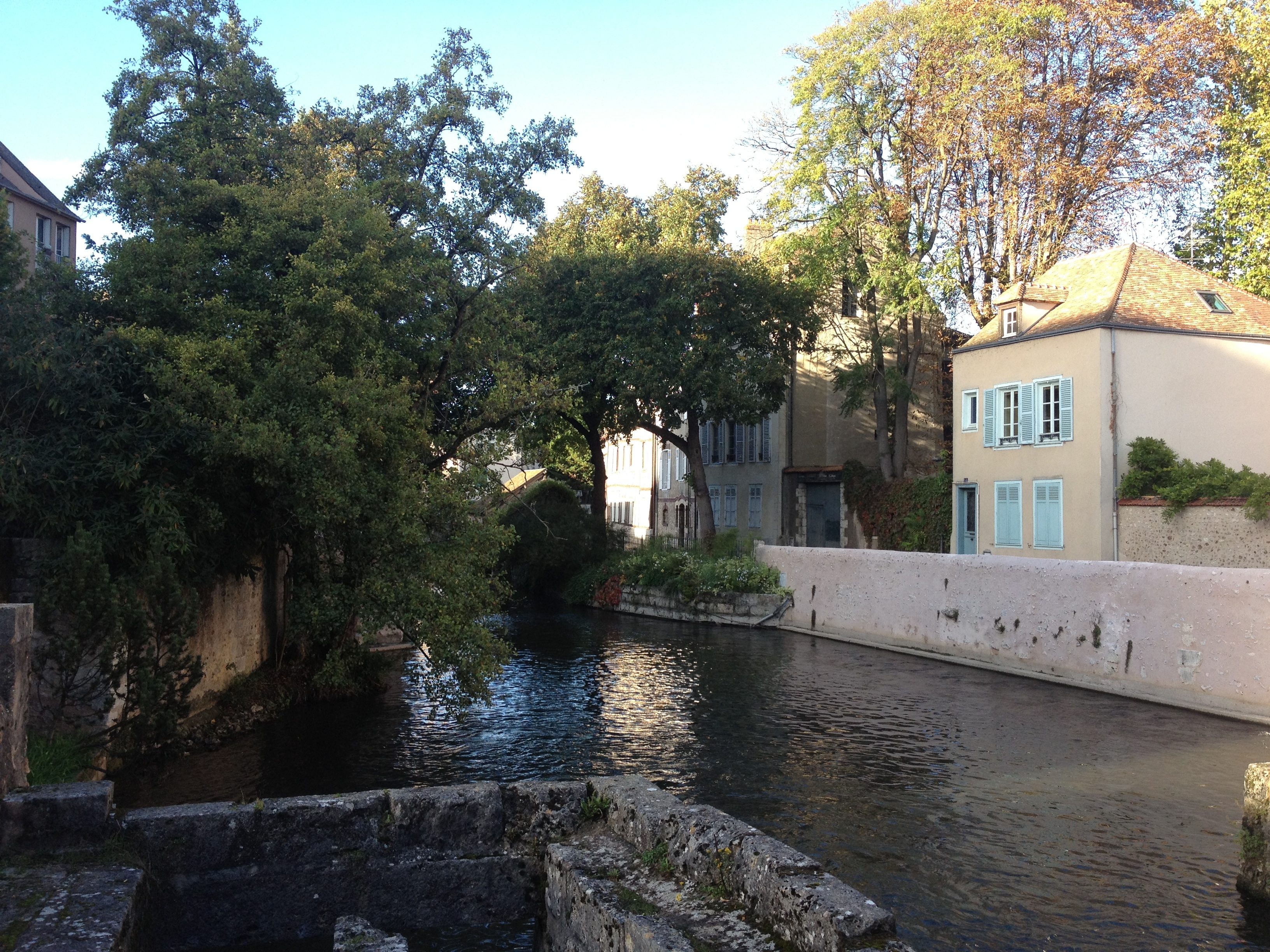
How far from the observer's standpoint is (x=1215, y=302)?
1077 inches

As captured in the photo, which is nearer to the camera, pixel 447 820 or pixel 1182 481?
pixel 447 820

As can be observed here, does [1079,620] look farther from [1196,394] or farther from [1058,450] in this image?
[1196,394]

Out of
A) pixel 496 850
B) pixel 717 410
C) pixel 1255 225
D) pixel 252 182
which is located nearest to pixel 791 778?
pixel 496 850

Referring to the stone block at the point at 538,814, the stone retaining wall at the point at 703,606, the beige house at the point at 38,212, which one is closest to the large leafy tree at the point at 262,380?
the stone block at the point at 538,814

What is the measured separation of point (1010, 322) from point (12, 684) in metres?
27.2

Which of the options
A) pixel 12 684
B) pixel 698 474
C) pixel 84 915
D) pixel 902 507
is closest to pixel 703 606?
pixel 698 474

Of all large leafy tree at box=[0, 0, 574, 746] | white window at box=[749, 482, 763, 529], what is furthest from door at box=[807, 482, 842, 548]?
large leafy tree at box=[0, 0, 574, 746]

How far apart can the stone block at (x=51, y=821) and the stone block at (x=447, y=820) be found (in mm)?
1505

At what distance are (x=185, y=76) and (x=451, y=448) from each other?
9.20 m

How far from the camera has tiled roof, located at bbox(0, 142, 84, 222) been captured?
39438 millimetres

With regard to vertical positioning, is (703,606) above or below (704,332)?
below

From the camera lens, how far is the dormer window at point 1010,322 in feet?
93.9

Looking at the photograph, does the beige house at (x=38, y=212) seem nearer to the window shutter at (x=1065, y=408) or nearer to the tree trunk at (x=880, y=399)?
the tree trunk at (x=880, y=399)

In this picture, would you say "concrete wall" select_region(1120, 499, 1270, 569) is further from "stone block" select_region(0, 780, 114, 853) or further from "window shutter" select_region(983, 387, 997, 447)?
"stone block" select_region(0, 780, 114, 853)
